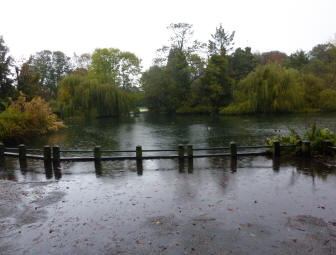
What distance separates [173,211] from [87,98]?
40017mm

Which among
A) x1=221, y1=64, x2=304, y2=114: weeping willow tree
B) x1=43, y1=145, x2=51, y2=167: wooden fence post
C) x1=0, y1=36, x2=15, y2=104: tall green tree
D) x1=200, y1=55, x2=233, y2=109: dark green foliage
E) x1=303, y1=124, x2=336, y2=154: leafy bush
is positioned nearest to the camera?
x1=303, y1=124, x2=336, y2=154: leafy bush

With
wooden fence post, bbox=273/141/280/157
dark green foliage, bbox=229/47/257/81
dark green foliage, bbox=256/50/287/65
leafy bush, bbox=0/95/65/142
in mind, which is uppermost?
dark green foliage, bbox=256/50/287/65

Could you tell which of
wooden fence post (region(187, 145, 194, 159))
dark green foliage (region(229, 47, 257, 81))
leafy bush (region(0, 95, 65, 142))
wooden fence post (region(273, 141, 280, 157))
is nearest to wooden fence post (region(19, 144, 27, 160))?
wooden fence post (region(187, 145, 194, 159))

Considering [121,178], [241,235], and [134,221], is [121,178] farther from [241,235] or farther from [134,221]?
[241,235]

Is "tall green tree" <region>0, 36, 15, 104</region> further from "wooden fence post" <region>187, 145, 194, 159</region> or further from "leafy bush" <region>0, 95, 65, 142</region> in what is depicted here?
"wooden fence post" <region>187, 145, 194, 159</region>

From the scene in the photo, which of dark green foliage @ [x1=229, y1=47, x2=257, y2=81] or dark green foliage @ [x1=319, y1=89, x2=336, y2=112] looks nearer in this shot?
dark green foliage @ [x1=319, y1=89, x2=336, y2=112]

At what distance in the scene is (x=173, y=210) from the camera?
648 centimetres

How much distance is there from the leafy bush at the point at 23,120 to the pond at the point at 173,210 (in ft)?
36.8

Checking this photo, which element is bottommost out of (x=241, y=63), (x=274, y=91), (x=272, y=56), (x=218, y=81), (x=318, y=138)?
(x=318, y=138)

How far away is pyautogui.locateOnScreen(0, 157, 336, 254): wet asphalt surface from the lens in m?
4.96

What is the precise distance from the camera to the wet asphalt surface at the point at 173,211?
4961 millimetres

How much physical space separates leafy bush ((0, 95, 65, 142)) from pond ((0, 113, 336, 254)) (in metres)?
11.2

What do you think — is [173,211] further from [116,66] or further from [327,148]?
[116,66]

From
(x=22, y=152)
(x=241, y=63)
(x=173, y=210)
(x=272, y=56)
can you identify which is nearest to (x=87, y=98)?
(x=241, y=63)
